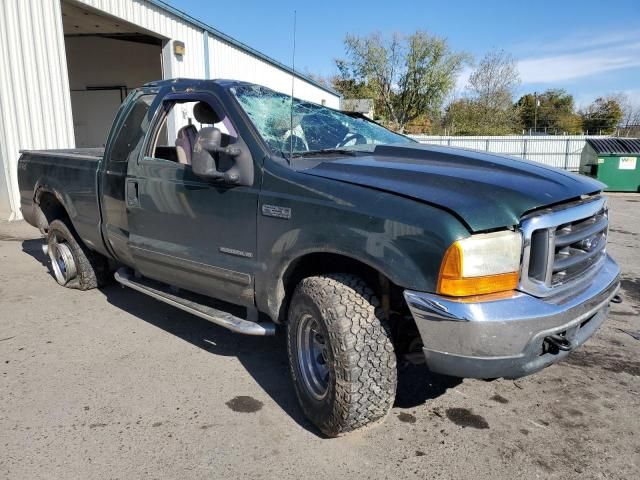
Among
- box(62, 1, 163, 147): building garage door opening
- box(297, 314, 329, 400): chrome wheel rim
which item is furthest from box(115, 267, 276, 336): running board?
box(62, 1, 163, 147): building garage door opening

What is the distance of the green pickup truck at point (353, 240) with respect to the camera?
2309mm

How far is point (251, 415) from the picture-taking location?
3.10 meters

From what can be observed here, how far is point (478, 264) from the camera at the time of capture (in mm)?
2264

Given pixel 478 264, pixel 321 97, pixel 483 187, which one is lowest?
pixel 478 264

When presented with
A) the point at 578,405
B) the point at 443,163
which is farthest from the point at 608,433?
the point at 443,163

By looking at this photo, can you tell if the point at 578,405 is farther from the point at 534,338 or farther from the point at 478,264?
the point at 478,264

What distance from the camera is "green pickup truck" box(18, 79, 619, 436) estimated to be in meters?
2.31

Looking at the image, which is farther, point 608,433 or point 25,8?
point 25,8

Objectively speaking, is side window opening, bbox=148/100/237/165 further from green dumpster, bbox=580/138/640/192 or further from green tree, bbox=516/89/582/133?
green tree, bbox=516/89/582/133

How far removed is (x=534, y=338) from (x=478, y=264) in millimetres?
431

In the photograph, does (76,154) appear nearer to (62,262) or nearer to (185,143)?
(62,262)

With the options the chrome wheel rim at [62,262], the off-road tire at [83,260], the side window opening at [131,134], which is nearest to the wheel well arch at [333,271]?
the side window opening at [131,134]

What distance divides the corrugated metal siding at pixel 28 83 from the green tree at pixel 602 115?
53.0 m

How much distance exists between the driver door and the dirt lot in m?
0.64
